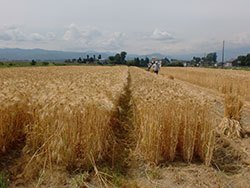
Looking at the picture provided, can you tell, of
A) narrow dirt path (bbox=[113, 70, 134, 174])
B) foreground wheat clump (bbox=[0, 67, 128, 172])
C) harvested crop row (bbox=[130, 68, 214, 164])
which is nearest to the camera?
foreground wheat clump (bbox=[0, 67, 128, 172])

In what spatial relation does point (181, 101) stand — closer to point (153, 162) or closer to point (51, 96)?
point (153, 162)

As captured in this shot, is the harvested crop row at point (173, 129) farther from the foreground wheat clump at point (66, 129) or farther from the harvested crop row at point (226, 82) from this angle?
the harvested crop row at point (226, 82)

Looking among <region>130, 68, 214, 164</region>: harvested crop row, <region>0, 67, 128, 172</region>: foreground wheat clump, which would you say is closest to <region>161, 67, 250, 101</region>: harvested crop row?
<region>130, 68, 214, 164</region>: harvested crop row

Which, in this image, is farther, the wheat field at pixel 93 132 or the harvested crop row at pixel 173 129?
the harvested crop row at pixel 173 129

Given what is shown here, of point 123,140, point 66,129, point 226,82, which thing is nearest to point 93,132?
point 66,129

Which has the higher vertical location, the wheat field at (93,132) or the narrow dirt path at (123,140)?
the wheat field at (93,132)

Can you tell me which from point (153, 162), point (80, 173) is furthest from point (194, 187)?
point (80, 173)

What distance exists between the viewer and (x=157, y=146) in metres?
4.07

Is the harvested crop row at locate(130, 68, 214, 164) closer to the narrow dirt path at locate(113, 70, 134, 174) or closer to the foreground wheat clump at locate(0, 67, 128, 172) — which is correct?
the narrow dirt path at locate(113, 70, 134, 174)

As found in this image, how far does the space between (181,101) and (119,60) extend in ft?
373

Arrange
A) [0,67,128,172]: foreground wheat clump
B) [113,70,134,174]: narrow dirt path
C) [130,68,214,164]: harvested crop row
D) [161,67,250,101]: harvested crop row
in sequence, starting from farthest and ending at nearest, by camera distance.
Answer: [161,67,250,101]: harvested crop row
[113,70,134,174]: narrow dirt path
[130,68,214,164]: harvested crop row
[0,67,128,172]: foreground wheat clump

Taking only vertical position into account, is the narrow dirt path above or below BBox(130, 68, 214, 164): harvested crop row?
below

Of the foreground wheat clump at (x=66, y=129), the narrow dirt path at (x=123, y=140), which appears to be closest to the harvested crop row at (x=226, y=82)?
the narrow dirt path at (x=123, y=140)

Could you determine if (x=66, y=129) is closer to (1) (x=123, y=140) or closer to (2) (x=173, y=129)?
(1) (x=123, y=140)
